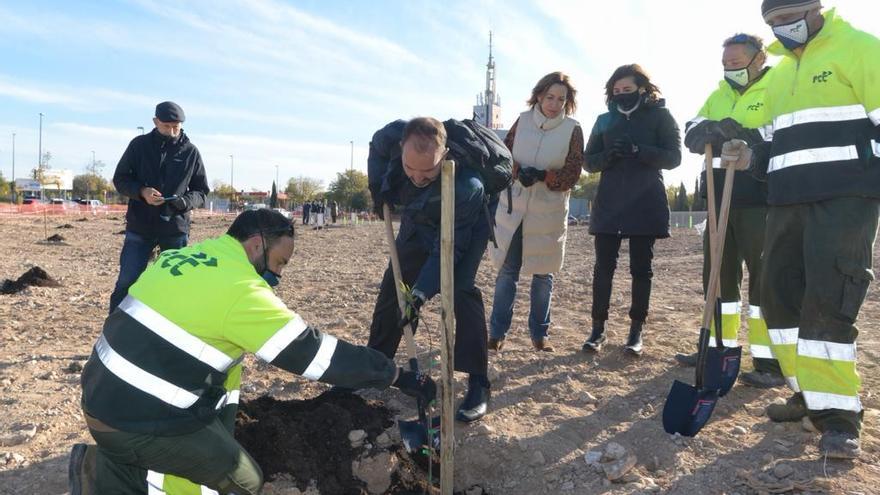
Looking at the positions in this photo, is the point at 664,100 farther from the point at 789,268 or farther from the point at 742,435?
the point at 742,435

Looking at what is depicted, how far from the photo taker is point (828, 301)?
112 inches

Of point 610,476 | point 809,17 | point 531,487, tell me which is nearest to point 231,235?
point 531,487

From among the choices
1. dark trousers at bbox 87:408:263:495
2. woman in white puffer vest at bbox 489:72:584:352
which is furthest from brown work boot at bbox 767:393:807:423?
dark trousers at bbox 87:408:263:495

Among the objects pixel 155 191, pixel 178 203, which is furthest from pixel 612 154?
pixel 155 191

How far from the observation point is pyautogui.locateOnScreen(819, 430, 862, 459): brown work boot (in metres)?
2.67

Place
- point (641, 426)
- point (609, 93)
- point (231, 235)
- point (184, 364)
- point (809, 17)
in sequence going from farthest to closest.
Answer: point (609, 93), point (641, 426), point (809, 17), point (231, 235), point (184, 364)

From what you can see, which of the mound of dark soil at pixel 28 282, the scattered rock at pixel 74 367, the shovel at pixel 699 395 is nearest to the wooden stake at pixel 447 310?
the shovel at pixel 699 395

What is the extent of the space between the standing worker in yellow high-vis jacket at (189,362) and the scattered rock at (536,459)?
100 cm

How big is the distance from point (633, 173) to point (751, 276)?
3.41 ft

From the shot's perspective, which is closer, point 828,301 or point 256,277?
point 256,277

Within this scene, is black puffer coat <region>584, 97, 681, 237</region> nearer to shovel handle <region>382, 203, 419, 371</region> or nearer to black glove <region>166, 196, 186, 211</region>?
shovel handle <region>382, 203, 419, 371</region>

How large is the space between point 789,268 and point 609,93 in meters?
1.81

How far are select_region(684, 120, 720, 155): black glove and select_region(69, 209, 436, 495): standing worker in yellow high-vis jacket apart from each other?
2492 mm

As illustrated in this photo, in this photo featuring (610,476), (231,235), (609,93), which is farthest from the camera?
(609,93)
